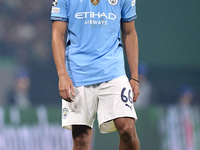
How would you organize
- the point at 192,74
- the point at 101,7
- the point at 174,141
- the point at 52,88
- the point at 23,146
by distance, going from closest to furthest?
the point at 101,7 < the point at 23,146 < the point at 174,141 < the point at 52,88 < the point at 192,74

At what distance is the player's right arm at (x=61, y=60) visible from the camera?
335 centimetres

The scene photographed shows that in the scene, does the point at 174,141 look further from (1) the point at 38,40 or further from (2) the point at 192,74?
(1) the point at 38,40

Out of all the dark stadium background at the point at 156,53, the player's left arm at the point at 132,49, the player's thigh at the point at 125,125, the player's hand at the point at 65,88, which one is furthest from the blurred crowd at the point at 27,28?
the player's thigh at the point at 125,125

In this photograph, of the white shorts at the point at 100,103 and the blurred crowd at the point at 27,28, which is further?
the blurred crowd at the point at 27,28

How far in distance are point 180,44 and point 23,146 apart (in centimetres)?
375

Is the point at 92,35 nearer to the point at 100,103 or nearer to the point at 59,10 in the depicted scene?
the point at 59,10

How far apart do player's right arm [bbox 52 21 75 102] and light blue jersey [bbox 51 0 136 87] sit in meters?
0.07

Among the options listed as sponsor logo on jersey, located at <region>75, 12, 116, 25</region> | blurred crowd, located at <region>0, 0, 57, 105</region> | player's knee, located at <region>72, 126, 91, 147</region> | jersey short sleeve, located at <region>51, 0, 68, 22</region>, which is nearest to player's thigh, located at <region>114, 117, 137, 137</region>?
player's knee, located at <region>72, 126, 91, 147</region>

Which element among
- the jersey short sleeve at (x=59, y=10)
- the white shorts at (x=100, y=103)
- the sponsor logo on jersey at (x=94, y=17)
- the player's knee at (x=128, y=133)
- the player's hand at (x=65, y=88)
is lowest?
the player's knee at (x=128, y=133)

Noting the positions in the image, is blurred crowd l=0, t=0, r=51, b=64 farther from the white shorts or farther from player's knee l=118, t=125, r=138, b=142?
player's knee l=118, t=125, r=138, b=142

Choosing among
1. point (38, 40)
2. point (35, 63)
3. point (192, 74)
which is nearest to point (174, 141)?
point (192, 74)

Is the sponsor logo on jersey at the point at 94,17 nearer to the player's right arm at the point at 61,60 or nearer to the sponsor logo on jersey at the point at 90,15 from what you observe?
the sponsor logo on jersey at the point at 90,15

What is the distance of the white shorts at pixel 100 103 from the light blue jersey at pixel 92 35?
6 cm

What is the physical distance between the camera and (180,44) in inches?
324
